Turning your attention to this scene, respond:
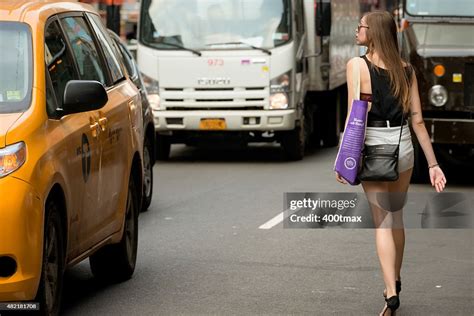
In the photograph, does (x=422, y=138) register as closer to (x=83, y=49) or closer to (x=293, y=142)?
(x=83, y=49)

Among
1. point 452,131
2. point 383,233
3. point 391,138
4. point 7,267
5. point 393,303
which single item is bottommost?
point 452,131

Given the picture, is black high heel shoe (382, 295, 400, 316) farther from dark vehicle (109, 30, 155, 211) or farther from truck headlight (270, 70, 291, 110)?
truck headlight (270, 70, 291, 110)

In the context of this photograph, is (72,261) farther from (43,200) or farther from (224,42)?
(224,42)

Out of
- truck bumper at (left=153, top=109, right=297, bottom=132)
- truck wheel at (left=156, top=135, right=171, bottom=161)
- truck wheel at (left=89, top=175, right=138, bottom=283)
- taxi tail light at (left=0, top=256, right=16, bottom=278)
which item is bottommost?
truck wheel at (left=156, top=135, right=171, bottom=161)

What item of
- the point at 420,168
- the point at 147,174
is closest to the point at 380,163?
the point at 147,174

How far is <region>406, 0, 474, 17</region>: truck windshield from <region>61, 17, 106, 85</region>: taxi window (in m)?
7.81

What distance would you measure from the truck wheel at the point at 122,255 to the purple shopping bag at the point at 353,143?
193 centimetres

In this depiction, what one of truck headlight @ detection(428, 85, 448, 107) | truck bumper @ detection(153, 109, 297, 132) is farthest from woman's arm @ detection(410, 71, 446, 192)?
truck bumper @ detection(153, 109, 297, 132)

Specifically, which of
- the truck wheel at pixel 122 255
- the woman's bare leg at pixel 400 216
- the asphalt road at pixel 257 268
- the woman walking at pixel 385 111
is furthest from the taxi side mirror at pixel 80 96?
the woman's bare leg at pixel 400 216

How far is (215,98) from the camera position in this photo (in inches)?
771

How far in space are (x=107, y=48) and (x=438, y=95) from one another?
6557 millimetres

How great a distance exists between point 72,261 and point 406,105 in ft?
6.86

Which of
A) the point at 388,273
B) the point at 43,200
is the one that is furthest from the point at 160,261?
the point at 43,200

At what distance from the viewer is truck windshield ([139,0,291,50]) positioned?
1975 cm
